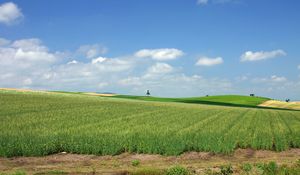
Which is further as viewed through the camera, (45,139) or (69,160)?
(45,139)

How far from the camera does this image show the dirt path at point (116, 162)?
1653 cm

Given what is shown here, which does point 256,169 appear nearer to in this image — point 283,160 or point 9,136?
point 283,160

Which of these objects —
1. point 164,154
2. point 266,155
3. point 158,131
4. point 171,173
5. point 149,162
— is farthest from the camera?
point 158,131

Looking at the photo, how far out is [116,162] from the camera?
1825 cm

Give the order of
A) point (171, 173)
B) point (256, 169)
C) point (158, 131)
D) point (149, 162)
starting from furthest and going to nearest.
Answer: point (158, 131)
point (149, 162)
point (256, 169)
point (171, 173)

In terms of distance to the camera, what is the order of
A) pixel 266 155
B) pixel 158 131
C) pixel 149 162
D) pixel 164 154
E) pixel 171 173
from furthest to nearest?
pixel 158 131, pixel 266 155, pixel 164 154, pixel 149 162, pixel 171 173

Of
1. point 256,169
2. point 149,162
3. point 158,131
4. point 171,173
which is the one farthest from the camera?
point 158,131

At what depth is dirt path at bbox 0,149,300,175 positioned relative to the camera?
1653 centimetres

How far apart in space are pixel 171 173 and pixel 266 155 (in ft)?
28.2

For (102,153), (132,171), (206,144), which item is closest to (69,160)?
(102,153)

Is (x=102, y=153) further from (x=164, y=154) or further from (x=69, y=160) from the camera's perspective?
(x=164, y=154)

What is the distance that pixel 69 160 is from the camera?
61.5ft

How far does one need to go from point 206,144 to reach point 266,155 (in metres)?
3.45

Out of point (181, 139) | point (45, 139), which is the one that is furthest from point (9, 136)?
point (181, 139)
